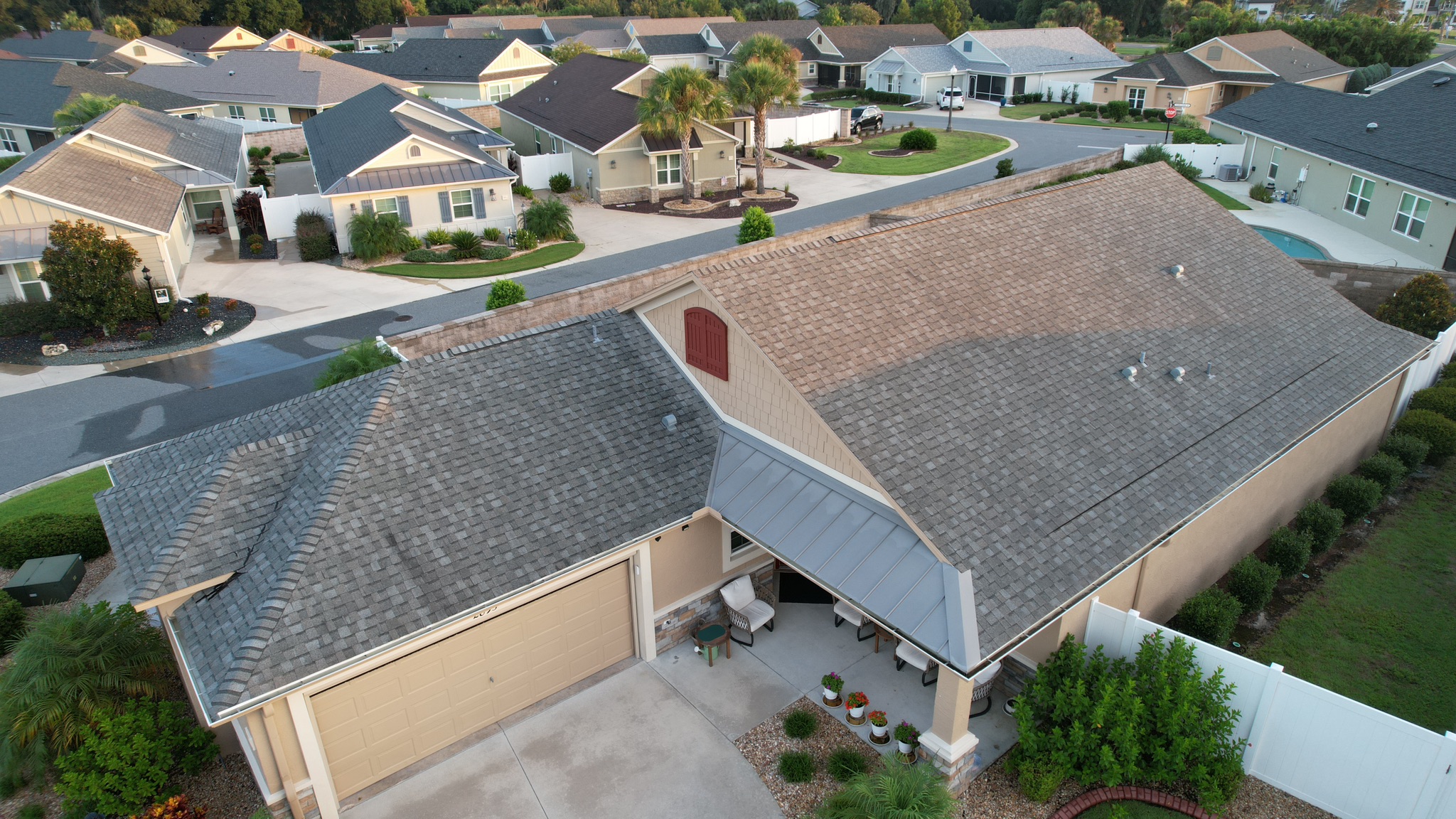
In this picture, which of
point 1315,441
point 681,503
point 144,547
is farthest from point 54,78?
point 1315,441

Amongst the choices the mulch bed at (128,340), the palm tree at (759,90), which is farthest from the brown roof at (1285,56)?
the mulch bed at (128,340)

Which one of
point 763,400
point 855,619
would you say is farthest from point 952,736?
point 763,400

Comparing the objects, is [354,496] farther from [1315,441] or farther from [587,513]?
[1315,441]

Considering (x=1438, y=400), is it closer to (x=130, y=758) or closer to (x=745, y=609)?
(x=745, y=609)

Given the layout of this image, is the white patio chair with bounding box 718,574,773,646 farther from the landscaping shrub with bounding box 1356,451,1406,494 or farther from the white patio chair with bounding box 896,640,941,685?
the landscaping shrub with bounding box 1356,451,1406,494

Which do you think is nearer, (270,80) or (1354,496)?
(1354,496)

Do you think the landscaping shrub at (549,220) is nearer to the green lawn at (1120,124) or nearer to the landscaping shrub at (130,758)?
the landscaping shrub at (130,758)
